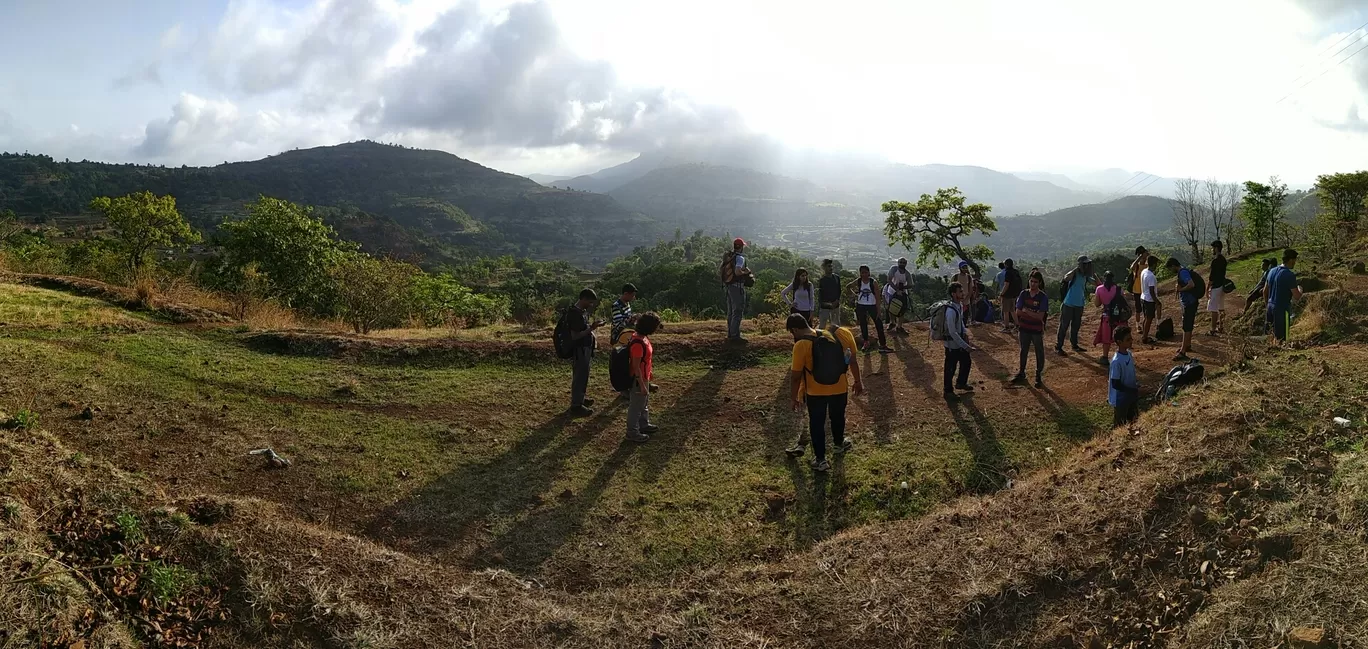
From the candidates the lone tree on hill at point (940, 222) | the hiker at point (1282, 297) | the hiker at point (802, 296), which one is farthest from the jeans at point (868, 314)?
the lone tree on hill at point (940, 222)

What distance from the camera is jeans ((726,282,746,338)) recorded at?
11469 mm

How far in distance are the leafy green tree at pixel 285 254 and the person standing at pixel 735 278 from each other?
524 inches

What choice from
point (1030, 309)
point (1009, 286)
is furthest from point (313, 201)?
point (1030, 309)

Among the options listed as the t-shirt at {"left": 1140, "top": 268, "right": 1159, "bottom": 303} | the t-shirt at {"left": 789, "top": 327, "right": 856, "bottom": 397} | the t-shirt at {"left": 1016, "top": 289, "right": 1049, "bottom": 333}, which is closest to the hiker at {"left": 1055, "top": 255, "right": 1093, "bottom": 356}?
the t-shirt at {"left": 1140, "top": 268, "right": 1159, "bottom": 303}

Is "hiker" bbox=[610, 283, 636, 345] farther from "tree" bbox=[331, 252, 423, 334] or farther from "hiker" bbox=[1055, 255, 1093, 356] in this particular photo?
"tree" bbox=[331, 252, 423, 334]

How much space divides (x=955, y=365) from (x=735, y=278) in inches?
153

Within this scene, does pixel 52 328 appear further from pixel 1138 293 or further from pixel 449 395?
pixel 1138 293

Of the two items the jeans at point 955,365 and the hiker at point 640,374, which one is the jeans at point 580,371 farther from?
the jeans at point 955,365

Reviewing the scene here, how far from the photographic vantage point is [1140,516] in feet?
15.2

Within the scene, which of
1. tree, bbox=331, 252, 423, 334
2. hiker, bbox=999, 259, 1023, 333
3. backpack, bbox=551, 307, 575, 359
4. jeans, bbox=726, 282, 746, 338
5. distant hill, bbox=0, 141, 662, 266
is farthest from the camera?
distant hill, bbox=0, 141, 662, 266

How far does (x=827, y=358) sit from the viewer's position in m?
6.38

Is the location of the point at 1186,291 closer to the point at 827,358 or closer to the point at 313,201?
the point at 827,358

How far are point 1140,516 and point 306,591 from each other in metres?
5.97

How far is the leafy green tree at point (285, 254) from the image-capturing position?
63.2 ft
